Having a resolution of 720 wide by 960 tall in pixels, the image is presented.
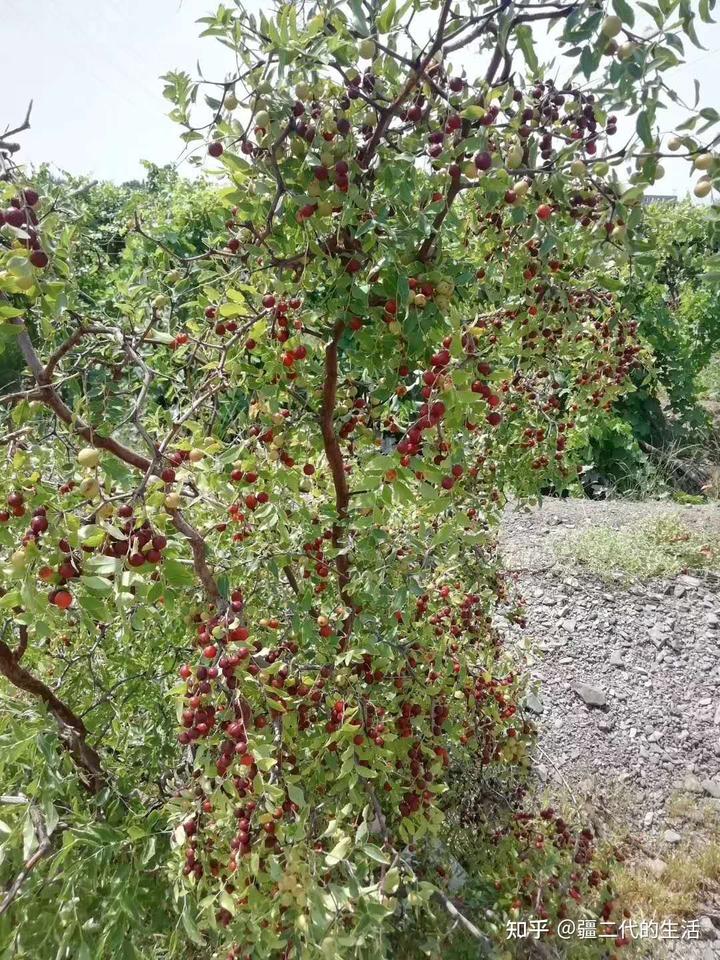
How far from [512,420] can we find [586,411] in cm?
64

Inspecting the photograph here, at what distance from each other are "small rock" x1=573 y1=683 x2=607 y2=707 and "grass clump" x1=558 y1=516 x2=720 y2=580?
1.13 m

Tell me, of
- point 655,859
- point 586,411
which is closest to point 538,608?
point 655,859

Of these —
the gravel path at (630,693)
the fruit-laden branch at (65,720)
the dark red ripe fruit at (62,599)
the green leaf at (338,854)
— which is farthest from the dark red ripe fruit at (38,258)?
the gravel path at (630,693)

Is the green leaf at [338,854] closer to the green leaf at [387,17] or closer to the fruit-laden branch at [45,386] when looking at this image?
the fruit-laden branch at [45,386]

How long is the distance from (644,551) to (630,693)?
55.6 inches

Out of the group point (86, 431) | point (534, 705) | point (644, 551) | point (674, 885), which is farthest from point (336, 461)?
point (644, 551)

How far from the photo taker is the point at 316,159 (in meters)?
1.39

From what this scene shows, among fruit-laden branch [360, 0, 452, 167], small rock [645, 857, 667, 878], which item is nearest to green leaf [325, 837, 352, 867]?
fruit-laden branch [360, 0, 452, 167]

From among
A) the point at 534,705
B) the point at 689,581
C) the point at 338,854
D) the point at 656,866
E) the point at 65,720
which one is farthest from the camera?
the point at 689,581

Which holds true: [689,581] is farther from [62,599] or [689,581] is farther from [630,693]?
[62,599]

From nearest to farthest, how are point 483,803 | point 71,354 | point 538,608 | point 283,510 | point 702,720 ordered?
point 283,510 < point 71,354 < point 483,803 < point 702,720 < point 538,608

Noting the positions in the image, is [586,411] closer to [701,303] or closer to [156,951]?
[156,951]

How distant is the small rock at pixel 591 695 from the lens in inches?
166

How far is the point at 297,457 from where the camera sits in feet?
6.99
